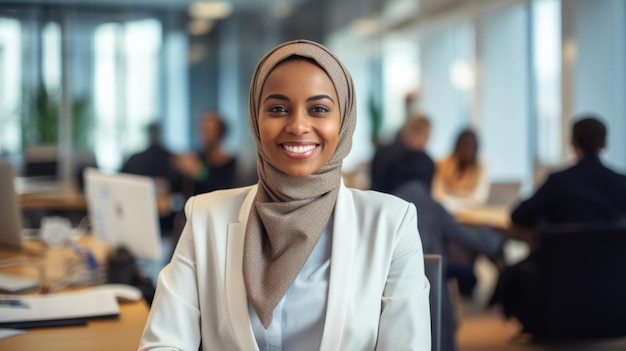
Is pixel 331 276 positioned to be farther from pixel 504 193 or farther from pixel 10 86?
pixel 10 86

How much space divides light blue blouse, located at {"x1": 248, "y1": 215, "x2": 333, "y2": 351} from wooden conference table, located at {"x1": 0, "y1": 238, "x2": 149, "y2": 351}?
0.48 m

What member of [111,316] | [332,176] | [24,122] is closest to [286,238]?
[332,176]

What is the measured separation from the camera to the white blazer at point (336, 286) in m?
1.68

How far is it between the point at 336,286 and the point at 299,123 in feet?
1.17

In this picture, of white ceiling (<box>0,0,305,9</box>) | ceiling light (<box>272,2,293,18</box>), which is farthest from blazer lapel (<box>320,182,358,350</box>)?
ceiling light (<box>272,2,293,18</box>)

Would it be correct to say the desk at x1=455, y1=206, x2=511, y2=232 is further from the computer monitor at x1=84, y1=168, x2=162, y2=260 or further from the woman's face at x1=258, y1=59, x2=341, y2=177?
the woman's face at x1=258, y1=59, x2=341, y2=177

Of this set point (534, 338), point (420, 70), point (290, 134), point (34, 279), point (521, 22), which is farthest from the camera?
point (420, 70)

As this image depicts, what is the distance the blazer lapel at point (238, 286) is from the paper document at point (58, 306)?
0.81m

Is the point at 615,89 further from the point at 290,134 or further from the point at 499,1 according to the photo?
the point at 290,134

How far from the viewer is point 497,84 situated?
9.92 m

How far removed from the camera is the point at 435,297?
206 centimetres

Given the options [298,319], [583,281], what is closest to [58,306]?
[298,319]

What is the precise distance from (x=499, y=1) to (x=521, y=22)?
76 cm

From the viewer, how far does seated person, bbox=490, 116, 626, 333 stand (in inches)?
175
